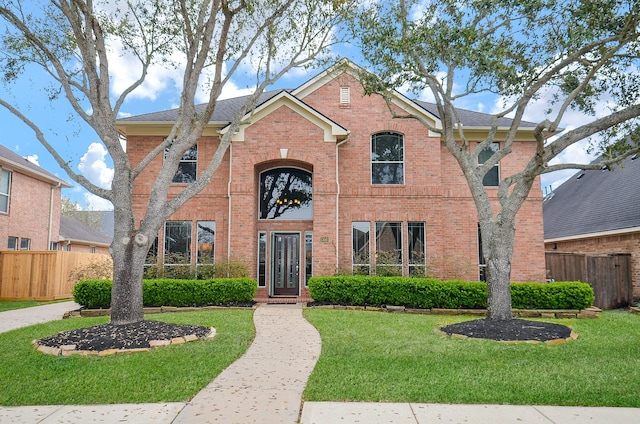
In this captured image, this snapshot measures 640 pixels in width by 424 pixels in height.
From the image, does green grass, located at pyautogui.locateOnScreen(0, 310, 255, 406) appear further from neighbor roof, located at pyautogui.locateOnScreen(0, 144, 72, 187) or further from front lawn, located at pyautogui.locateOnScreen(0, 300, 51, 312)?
neighbor roof, located at pyautogui.locateOnScreen(0, 144, 72, 187)

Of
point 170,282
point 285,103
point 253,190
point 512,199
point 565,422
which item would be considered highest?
point 285,103

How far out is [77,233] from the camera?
28672 mm

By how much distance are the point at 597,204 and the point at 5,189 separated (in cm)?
2417

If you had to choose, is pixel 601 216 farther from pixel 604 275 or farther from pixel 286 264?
pixel 286 264

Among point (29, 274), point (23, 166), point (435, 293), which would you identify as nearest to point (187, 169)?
point (29, 274)

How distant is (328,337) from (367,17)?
7.48 metres

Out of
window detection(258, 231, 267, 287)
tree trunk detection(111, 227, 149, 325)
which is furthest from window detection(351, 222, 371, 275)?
tree trunk detection(111, 227, 149, 325)

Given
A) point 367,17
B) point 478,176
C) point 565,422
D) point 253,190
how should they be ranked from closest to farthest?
point 565,422
point 478,176
point 367,17
point 253,190

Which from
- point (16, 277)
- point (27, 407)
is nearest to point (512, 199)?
point (27, 407)

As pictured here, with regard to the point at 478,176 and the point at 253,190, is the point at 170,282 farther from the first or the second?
→ the point at 478,176

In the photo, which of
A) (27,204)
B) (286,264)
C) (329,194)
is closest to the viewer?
(329,194)

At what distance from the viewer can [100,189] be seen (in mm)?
9789

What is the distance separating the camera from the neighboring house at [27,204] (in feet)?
64.3

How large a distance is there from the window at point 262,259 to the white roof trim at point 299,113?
3482 mm
